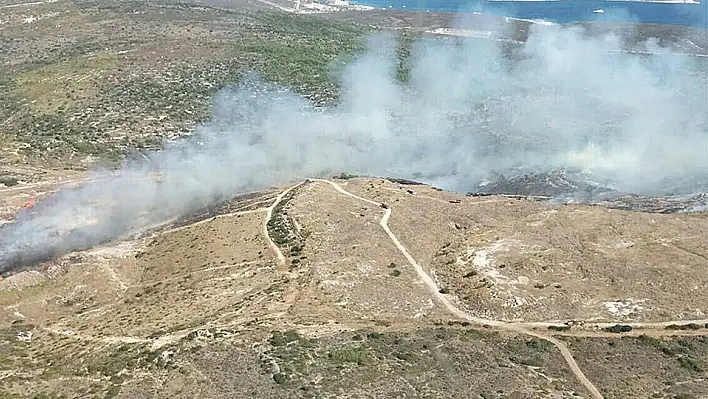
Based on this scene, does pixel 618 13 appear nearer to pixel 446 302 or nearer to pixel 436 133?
pixel 436 133

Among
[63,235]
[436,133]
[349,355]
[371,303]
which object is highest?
[349,355]

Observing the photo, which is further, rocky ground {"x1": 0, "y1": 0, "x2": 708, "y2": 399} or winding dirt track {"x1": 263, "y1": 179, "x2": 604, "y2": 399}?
winding dirt track {"x1": 263, "y1": 179, "x2": 604, "y2": 399}

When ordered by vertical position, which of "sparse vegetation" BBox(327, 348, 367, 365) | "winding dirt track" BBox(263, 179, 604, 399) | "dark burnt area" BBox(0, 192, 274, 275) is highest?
"sparse vegetation" BBox(327, 348, 367, 365)

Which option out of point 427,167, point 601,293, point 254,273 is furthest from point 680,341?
point 427,167

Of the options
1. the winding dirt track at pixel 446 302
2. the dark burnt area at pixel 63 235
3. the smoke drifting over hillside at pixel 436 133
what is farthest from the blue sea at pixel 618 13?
the dark burnt area at pixel 63 235

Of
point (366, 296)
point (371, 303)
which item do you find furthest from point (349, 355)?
point (366, 296)

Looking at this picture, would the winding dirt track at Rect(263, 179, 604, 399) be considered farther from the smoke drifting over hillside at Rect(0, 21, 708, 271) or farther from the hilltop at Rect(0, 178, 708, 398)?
the smoke drifting over hillside at Rect(0, 21, 708, 271)

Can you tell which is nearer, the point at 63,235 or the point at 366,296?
the point at 366,296

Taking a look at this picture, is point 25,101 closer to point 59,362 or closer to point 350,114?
point 350,114

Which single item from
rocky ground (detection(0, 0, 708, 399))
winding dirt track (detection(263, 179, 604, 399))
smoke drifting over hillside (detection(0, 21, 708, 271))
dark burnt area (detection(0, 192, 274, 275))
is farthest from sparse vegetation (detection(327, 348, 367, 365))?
smoke drifting over hillside (detection(0, 21, 708, 271))
